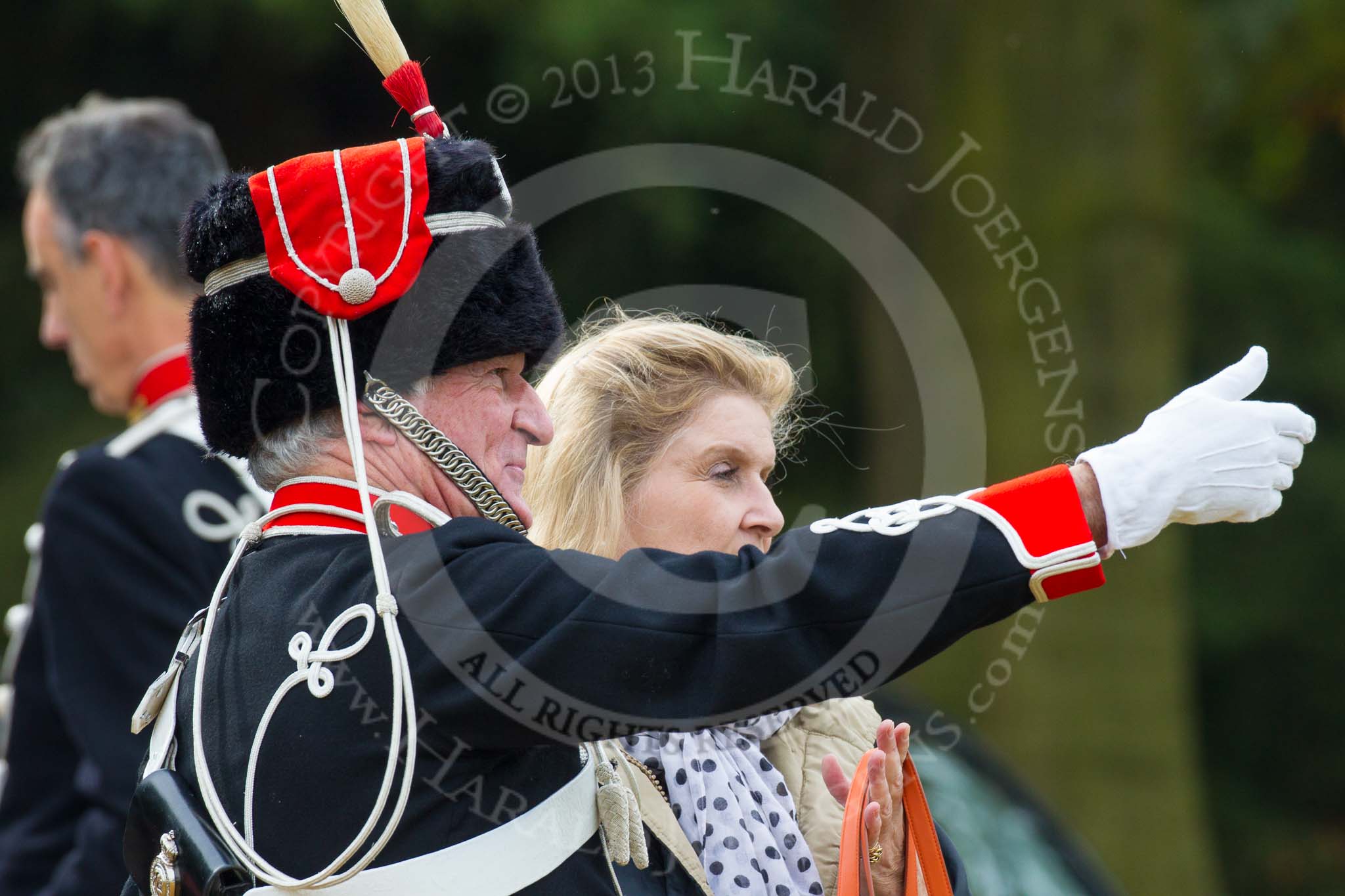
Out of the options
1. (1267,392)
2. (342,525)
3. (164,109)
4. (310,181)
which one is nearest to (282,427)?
(342,525)

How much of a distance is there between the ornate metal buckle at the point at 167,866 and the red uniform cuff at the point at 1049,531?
3.30 ft

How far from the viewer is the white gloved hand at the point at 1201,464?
1.69 meters

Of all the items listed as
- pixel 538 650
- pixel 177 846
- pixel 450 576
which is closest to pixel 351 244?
pixel 450 576

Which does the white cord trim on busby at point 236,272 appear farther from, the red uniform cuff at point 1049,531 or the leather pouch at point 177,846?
the red uniform cuff at point 1049,531

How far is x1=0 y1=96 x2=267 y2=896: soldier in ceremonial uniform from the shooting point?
3.13 metres

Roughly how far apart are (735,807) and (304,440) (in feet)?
2.68

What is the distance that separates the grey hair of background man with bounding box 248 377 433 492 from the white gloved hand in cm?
83

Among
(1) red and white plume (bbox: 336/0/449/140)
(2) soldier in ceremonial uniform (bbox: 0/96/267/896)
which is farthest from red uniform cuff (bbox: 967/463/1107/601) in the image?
(2) soldier in ceremonial uniform (bbox: 0/96/267/896)

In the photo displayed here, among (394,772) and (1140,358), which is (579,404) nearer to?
(394,772)

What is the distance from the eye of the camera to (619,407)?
8.94ft

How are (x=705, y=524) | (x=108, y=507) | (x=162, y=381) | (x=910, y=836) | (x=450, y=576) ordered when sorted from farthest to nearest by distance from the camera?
(x=162, y=381), (x=108, y=507), (x=705, y=524), (x=910, y=836), (x=450, y=576)

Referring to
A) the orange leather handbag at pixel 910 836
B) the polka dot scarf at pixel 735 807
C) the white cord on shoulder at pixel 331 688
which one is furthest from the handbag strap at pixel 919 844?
the white cord on shoulder at pixel 331 688

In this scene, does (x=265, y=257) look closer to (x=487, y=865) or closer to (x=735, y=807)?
(x=487, y=865)

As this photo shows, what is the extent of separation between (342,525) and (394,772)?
31cm
